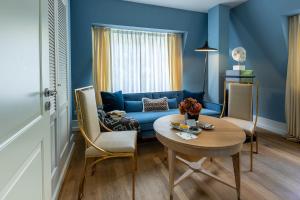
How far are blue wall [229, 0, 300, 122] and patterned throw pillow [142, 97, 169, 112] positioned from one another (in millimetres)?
2073

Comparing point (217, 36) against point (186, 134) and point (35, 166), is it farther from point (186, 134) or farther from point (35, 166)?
point (35, 166)

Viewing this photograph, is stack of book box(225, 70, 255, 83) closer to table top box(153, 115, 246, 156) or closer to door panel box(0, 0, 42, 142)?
table top box(153, 115, 246, 156)

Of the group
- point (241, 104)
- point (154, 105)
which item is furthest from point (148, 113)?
point (241, 104)

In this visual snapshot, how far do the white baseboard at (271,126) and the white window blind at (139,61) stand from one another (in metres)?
1.11

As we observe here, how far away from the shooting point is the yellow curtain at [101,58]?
12.6 feet

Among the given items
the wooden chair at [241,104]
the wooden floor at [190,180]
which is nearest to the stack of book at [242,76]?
the wooden chair at [241,104]

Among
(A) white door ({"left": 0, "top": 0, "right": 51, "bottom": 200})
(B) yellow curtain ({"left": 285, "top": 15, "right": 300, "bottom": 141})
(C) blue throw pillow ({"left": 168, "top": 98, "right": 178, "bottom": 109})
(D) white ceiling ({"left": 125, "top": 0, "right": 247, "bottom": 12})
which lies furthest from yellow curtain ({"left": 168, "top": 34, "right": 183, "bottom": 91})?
(A) white door ({"left": 0, "top": 0, "right": 51, "bottom": 200})

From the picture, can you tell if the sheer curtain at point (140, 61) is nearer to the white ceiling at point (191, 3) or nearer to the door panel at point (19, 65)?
the white ceiling at point (191, 3)

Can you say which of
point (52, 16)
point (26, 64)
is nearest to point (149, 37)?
point (52, 16)

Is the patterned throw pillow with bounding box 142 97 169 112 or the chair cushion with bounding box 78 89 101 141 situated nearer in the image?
the chair cushion with bounding box 78 89 101 141

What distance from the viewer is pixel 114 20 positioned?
3738 mm

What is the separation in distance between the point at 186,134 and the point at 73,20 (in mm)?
3113

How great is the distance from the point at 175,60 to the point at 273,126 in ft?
8.01

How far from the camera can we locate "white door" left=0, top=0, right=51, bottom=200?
2.19ft
